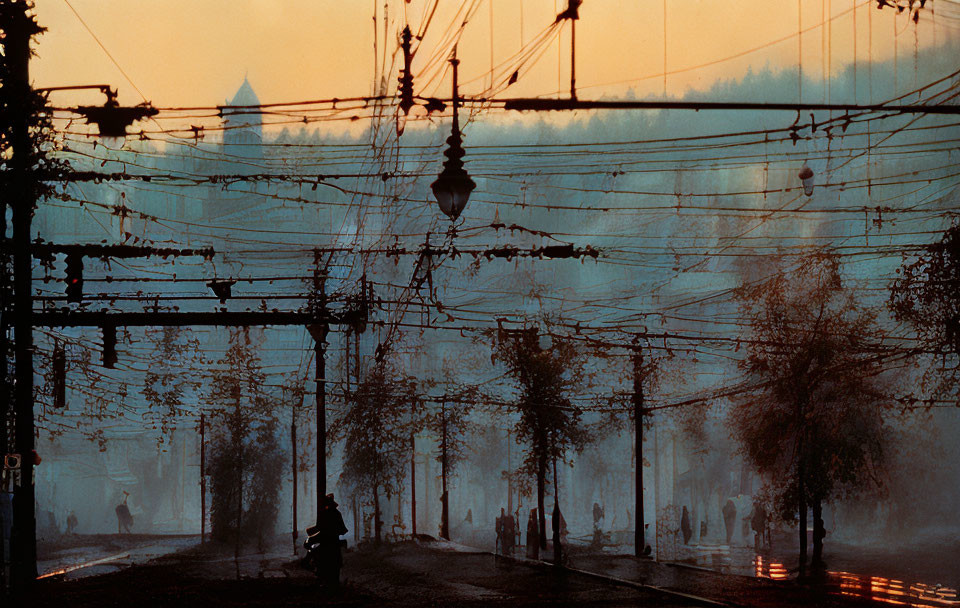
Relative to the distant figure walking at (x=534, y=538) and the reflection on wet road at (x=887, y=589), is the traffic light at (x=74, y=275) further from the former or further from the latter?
the distant figure walking at (x=534, y=538)

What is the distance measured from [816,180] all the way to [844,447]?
6356 cm

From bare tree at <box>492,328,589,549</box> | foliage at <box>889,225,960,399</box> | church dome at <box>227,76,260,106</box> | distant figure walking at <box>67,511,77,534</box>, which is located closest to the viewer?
foliage at <box>889,225,960,399</box>

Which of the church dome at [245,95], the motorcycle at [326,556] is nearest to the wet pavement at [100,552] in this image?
the motorcycle at [326,556]

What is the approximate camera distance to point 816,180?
309 feet

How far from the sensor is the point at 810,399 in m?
34.2

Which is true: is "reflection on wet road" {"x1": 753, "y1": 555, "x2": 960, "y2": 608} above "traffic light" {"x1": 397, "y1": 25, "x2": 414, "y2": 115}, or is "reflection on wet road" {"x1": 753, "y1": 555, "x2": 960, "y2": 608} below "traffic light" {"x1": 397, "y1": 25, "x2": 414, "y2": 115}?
below

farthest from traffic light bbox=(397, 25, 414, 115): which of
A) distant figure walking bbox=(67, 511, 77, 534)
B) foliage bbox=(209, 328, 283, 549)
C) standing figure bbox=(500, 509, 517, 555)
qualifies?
distant figure walking bbox=(67, 511, 77, 534)

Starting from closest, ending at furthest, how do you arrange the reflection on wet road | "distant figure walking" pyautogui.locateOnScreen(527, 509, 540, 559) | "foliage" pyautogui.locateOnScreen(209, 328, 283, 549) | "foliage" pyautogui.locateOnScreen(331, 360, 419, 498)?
the reflection on wet road → "distant figure walking" pyautogui.locateOnScreen(527, 509, 540, 559) → "foliage" pyautogui.locateOnScreen(331, 360, 419, 498) → "foliage" pyautogui.locateOnScreen(209, 328, 283, 549)

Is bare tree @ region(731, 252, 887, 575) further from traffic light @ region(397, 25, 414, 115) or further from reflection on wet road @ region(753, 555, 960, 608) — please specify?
traffic light @ region(397, 25, 414, 115)

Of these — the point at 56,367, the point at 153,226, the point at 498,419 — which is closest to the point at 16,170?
the point at 56,367

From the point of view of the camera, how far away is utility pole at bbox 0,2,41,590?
20.2 meters

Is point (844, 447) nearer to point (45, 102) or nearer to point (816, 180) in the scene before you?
point (45, 102)

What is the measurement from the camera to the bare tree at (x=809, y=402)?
1345 inches

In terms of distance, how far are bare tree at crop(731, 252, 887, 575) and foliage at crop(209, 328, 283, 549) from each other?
2763 cm
